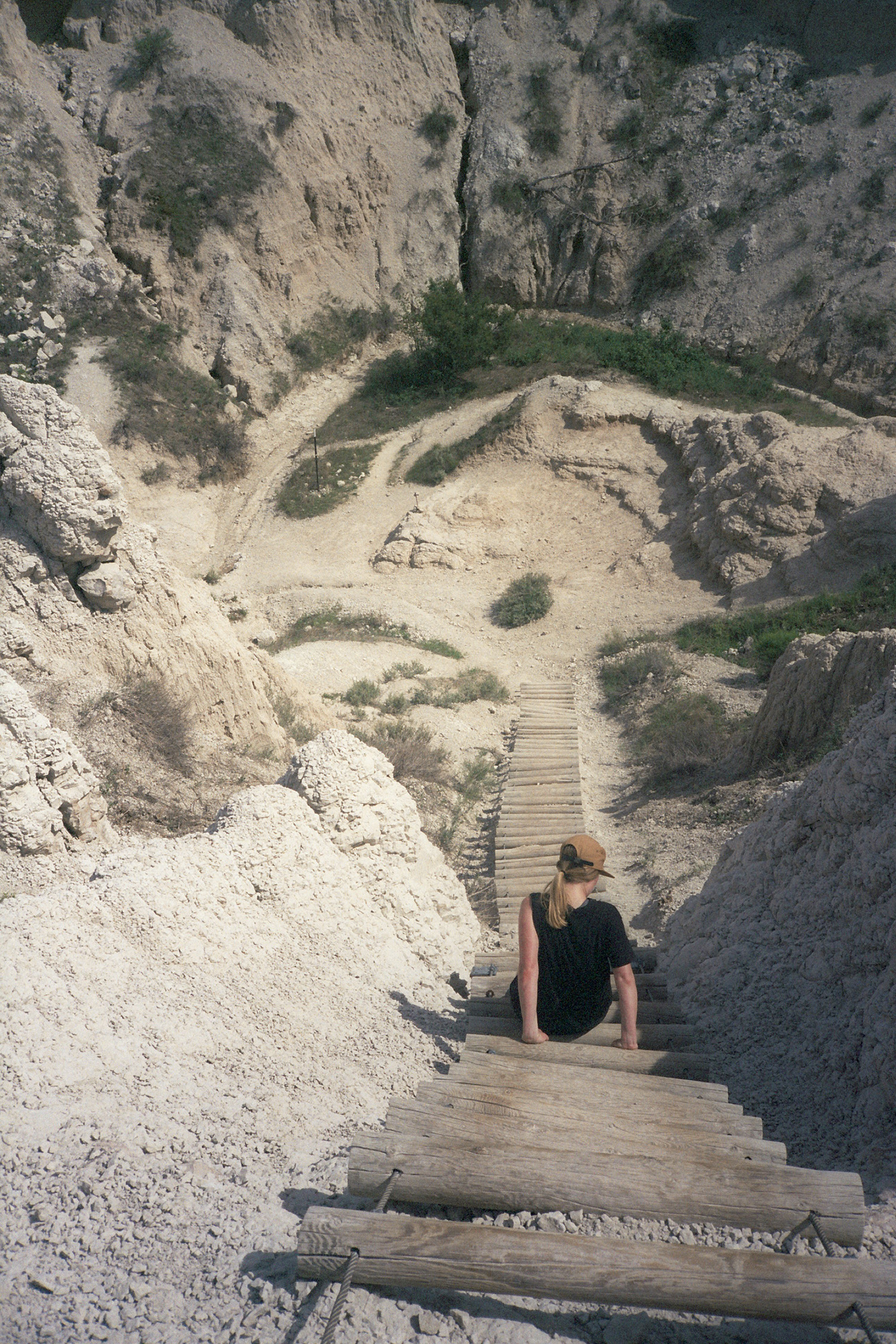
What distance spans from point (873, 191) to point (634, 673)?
22.4m

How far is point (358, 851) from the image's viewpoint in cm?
568

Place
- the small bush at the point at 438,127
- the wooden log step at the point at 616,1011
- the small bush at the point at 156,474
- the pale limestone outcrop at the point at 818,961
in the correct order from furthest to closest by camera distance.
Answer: the small bush at the point at 438,127 < the small bush at the point at 156,474 < the wooden log step at the point at 616,1011 < the pale limestone outcrop at the point at 818,961

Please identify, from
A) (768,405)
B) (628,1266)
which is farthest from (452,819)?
(768,405)

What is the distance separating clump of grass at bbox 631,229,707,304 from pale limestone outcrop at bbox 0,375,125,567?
25.7 meters

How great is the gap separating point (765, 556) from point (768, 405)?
8.31 m

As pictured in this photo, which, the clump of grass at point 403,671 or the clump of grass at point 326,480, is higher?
the clump of grass at point 326,480

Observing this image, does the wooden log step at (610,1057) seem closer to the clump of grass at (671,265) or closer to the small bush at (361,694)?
the small bush at (361,694)

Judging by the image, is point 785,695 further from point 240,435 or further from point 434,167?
point 434,167

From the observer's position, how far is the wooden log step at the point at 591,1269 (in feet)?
6.79

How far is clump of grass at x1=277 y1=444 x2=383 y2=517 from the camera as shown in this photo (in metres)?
21.6

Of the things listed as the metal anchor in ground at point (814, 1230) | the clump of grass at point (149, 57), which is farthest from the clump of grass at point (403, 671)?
the clump of grass at point (149, 57)

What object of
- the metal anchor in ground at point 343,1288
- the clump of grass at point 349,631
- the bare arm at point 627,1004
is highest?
the metal anchor in ground at point 343,1288

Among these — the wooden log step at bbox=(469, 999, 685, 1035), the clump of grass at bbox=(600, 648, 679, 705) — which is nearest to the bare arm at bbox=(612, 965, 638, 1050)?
the wooden log step at bbox=(469, 999, 685, 1035)

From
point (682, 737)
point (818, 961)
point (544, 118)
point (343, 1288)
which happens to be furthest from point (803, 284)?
point (343, 1288)
